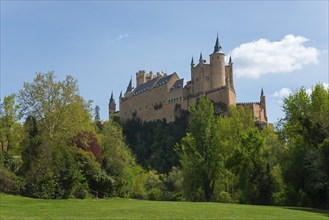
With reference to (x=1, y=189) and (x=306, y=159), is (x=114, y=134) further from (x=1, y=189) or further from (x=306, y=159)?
(x=306, y=159)

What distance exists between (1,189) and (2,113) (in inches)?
579

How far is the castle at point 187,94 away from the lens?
3836 inches

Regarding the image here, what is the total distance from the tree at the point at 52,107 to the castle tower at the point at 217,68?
66273 millimetres

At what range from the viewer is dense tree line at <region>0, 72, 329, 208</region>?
34531mm

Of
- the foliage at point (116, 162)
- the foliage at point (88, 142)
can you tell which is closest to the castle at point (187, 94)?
the foliage at point (116, 162)

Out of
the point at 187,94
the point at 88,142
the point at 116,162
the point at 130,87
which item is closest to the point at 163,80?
the point at 187,94

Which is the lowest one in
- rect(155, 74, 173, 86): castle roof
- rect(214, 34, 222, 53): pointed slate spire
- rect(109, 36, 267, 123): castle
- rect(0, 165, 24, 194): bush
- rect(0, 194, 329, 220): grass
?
rect(0, 194, 329, 220): grass

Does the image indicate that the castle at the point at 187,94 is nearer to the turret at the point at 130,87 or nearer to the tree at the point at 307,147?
the turret at the point at 130,87

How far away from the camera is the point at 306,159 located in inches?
1308

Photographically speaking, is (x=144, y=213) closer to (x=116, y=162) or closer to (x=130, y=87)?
(x=116, y=162)

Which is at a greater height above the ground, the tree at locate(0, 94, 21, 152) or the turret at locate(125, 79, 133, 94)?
the turret at locate(125, 79, 133, 94)

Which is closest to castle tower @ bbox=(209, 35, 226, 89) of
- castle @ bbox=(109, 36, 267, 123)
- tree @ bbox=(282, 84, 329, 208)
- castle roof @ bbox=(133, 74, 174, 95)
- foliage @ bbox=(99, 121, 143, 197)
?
castle @ bbox=(109, 36, 267, 123)

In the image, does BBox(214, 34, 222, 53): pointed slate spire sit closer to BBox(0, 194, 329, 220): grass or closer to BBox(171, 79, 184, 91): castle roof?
BBox(171, 79, 184, 91): castle roof

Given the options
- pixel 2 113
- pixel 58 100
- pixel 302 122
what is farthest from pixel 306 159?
pixel 2 113
